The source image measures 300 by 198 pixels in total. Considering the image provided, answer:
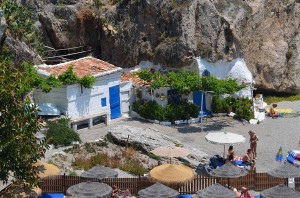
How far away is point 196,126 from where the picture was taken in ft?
120

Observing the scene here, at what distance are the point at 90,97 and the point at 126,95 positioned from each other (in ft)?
10.9

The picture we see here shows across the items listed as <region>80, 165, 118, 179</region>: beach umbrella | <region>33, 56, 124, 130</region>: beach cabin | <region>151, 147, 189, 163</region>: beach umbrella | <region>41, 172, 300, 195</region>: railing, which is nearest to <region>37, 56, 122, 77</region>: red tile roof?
<region>33, 56, 124, 130</region>: beach cabin

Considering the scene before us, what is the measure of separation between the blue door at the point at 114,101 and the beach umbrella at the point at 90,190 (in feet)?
50.1

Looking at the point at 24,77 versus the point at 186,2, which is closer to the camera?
the point at 24,77

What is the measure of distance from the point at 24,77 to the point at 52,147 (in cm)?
1316

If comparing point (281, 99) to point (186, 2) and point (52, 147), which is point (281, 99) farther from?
point (52, 147)

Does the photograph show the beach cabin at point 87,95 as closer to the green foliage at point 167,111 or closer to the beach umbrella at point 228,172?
the green foliage at point 167,111

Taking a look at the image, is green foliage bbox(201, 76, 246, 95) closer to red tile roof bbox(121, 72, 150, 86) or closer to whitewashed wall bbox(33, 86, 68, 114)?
red tile roof bbox(121, 72, 150, 86)

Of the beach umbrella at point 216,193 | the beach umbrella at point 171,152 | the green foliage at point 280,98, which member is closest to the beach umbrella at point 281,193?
the beach umbrella at point 216,193

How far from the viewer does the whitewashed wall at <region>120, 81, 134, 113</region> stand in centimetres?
3784

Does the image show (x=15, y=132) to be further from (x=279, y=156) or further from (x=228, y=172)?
(x=279, y=156)

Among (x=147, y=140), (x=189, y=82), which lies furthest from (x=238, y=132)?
(x=147, y=140)

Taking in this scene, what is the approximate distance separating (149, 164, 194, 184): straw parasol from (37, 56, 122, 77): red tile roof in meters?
13.0

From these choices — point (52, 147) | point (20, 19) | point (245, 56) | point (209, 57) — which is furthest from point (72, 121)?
point (245, 56)
